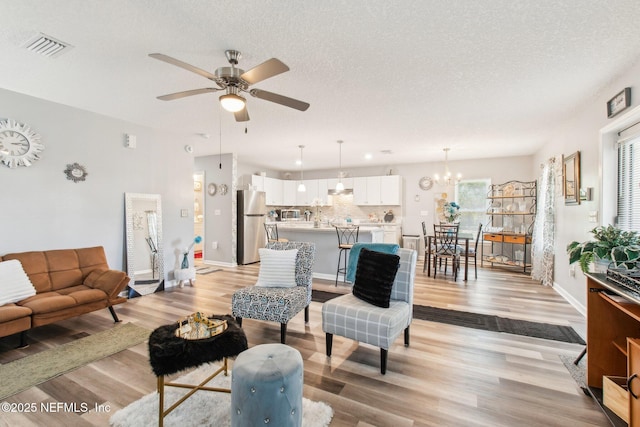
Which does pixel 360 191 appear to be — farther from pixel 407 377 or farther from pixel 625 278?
pixel 625 278

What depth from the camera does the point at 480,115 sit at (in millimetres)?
3924

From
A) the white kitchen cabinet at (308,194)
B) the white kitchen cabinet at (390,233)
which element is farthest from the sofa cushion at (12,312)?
the white kitchen cabinet at (308,194)

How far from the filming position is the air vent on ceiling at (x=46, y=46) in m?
2.22

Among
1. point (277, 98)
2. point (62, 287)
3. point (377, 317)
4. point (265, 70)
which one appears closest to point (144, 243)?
point (62, 287)

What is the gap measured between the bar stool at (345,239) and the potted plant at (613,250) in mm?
3003

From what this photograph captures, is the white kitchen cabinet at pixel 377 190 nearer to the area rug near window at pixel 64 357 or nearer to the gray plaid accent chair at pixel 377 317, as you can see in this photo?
the gray plaid accent chair at pixel 377 317

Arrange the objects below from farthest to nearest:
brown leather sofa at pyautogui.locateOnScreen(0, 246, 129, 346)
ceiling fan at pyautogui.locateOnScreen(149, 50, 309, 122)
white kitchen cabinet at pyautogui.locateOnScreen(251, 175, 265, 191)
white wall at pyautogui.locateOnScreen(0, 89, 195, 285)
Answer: white kitchen cabinet at pyautogui.locateOnScreen(251, 175, 265, 191) → white wall at pyautogui.locateOnScreen(0, 89, 195, 285) → brown leather sofa at pyautogui.locateOnScreen(0, 246, 129, 346) → ceiling fan at pyautogui.locateOnScreen(149, 50, 309, 122)

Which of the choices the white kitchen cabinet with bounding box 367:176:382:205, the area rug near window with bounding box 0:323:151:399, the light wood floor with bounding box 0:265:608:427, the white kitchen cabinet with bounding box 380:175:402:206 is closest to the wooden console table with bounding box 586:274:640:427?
the light wood floor with bounding box 0:265:608:427

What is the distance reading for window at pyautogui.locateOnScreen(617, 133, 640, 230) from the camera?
9.00ft

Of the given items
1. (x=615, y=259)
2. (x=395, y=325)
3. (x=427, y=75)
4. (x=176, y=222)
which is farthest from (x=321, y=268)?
(x=615, y=259)

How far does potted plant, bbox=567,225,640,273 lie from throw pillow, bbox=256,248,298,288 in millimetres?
2400

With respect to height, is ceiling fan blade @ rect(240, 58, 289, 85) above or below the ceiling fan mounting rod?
below

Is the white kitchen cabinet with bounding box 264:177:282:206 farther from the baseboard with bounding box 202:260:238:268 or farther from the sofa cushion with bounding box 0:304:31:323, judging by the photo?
the sofa cushion with bounding box 0:304:31:323

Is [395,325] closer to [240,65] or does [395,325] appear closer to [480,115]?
[240,65]
